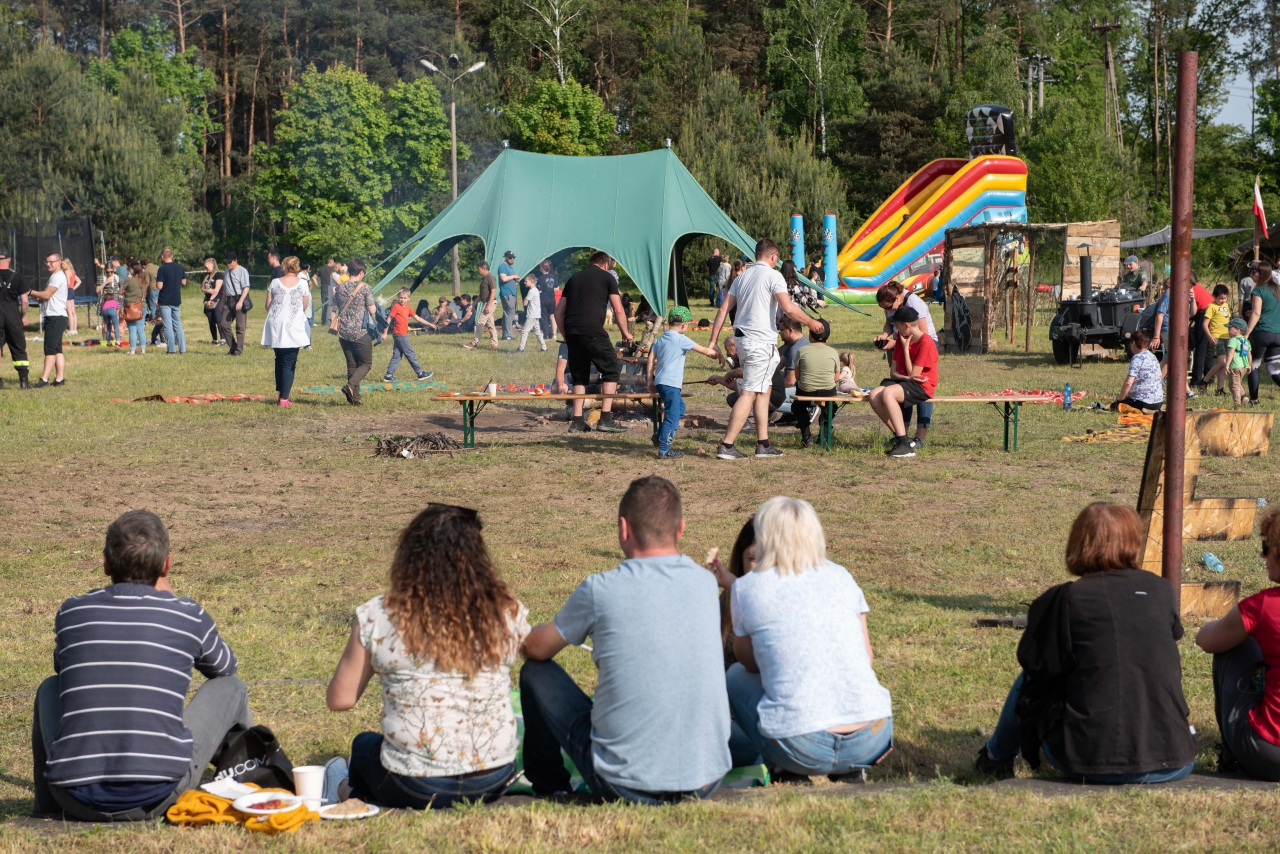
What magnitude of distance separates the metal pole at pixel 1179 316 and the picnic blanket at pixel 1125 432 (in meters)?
6.79

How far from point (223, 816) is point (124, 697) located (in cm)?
45

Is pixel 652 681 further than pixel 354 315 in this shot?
No

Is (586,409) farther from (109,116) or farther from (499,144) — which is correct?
(499,144)

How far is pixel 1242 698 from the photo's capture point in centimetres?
401

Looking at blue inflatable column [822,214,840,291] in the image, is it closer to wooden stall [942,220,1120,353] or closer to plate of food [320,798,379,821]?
wooden stall [942,220,1120,353]

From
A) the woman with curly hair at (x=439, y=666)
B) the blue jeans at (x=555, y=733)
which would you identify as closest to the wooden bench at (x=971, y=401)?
the blue jeans at (x=555, y=733)

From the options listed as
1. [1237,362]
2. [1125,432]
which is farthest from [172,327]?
[1237,362]

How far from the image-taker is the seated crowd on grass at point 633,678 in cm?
355

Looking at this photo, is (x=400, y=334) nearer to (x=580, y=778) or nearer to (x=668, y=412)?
(x=668, y=412)

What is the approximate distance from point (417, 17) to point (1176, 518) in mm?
58909

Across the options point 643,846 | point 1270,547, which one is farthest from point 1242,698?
point 643,846

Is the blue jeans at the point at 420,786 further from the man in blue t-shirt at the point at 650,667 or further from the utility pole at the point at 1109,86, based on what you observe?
the utility pole at the point at 1109,86

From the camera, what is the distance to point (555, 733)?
3.85 meters

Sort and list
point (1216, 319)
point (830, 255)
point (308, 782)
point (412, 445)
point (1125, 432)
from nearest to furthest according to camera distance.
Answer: point (308, 782) → point (412, 445) → point (1125, 432) → point (1216, 319) → point (830, 255)
